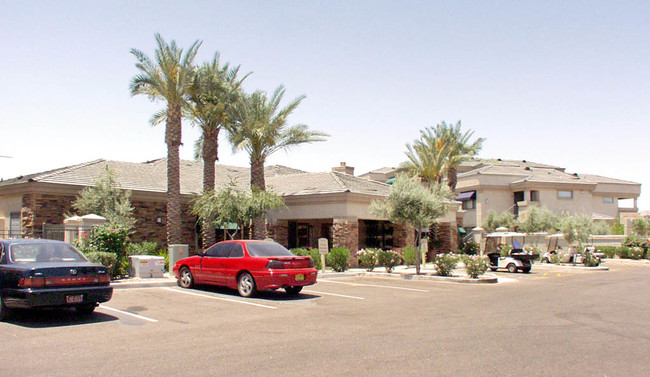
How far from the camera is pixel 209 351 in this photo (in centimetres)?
802

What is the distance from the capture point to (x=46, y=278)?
32.9 ft

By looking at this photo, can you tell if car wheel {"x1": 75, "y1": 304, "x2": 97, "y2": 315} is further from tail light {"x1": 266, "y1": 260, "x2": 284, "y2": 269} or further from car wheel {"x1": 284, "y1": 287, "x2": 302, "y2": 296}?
car wheel {"x1": 284, "y1": 287, "x2": 302, "y2": 296}

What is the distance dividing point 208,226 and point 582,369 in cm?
2036

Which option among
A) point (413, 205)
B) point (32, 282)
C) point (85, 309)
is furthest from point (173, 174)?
point (32, 282)

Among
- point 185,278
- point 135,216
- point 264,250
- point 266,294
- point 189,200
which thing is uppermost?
point 189,200

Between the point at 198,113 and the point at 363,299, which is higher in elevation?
the point at 198,113

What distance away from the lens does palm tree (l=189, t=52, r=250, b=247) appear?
2541cm

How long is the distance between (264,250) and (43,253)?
575cm

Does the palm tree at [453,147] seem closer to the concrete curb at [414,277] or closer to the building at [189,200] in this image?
the building at [189,200]

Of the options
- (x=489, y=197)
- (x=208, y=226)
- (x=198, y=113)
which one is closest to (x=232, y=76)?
(x=198, y=113)

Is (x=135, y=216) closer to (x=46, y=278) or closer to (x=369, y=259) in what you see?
(x=369, y=259)

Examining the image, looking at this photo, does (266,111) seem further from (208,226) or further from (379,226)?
(379,226)

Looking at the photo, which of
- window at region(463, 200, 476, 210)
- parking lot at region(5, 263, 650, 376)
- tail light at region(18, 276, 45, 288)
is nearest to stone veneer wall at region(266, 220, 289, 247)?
parking lot at region(5, 263, 650, 376)

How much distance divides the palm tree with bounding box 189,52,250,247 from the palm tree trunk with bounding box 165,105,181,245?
1404 mm
